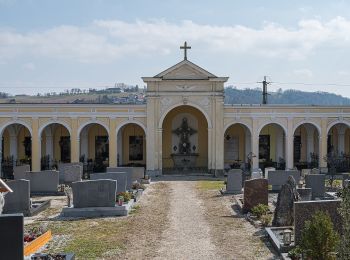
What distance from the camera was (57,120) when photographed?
107 feet

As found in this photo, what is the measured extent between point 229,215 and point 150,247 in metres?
5.34

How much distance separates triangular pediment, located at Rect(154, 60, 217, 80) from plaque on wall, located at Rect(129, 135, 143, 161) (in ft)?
18.8

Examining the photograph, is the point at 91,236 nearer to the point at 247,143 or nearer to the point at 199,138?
the point at 199,138

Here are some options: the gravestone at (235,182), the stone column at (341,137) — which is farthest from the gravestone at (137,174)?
the stone column at (341,137)

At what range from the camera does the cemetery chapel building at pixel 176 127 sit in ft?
107

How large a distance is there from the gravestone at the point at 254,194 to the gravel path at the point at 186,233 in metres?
1.63

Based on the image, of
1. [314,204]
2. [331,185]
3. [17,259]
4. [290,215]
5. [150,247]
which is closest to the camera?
[17,259]

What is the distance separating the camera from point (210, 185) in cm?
2714

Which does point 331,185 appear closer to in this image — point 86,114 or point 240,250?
point 240,250

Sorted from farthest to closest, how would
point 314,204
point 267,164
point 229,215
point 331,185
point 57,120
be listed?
point 267,164 → point 57,120 → point 331,185 → point 229,215 → point 314,204

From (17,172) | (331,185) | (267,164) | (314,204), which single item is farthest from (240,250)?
(267,164)

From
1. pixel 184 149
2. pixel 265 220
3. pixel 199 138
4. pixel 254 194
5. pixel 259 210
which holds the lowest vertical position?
pixel 265 220

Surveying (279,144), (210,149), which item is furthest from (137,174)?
(279,144)

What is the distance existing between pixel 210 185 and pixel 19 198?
1181 centimetres
